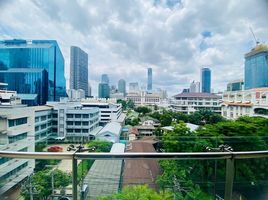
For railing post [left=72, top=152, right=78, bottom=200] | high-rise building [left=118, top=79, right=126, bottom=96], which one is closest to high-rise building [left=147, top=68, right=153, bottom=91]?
high-rise building [left=118, top=79, right=126, bottom=96]

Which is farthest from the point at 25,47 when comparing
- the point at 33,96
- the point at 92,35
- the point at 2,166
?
the point at 2,166

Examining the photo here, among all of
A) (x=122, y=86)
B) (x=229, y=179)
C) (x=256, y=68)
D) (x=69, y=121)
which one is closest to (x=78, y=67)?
(x=69, y=121)

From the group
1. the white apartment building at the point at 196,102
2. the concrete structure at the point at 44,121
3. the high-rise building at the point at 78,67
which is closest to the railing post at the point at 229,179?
the concrete structure at the point at 44,121

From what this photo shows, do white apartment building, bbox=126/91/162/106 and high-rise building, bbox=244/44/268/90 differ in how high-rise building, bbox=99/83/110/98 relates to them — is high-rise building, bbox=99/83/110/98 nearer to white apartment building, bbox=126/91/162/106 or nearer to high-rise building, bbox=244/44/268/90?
white apartment building, bbox=126/91/162/106

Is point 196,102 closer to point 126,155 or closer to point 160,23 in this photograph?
point 160,23

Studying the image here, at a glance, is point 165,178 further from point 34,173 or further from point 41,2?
point 41,2
